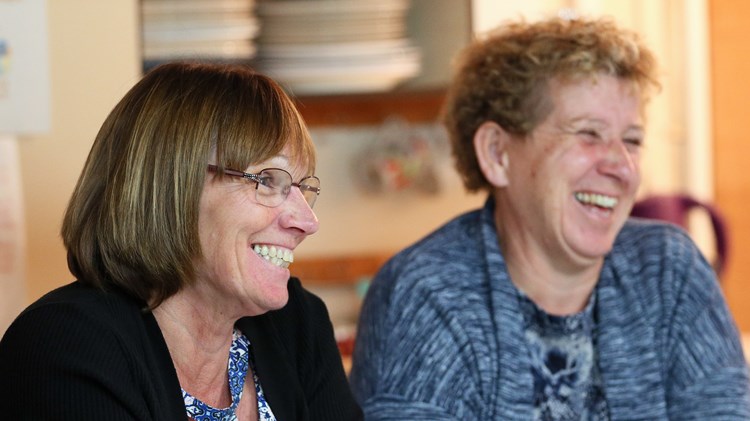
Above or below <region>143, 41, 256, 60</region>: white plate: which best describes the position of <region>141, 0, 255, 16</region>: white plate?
above

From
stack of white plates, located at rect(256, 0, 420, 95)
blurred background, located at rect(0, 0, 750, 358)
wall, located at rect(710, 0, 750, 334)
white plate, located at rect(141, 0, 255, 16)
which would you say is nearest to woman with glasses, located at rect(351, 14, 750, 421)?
blurred background, located at rect(0, 0, 750, 358)

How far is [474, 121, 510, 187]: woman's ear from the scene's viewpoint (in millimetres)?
2051

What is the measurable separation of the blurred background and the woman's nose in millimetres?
828

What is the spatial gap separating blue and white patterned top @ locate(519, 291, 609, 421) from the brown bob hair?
0.71m

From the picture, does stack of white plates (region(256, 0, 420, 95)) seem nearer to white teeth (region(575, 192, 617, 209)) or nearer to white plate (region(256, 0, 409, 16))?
white plate (region(256, 0, 409, 16))

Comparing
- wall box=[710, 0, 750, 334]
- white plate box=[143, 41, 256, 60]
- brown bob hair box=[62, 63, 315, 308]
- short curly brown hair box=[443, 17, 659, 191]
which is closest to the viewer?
brown bob hair box=[62, 63, 315, 308]

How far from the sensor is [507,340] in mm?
1886

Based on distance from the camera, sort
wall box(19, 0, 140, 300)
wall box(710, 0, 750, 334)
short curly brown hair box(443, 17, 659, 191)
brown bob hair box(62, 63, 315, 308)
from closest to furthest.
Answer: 1. brown bob hair box(62, 63, 315, 308)
2. short curly brown hair box(443, 17, 659, 191)
3. wall box(19, 0, 140, 300)
4. wall box(710, 0, 750, 334)

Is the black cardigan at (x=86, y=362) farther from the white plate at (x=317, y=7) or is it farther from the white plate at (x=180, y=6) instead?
the white plate at (x=317, y=7)

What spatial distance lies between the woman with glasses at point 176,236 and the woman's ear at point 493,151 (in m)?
0.63

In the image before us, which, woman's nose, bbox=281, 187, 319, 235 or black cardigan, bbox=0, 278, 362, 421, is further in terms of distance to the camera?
woman's nose, bbox=281, 187, 319, 235

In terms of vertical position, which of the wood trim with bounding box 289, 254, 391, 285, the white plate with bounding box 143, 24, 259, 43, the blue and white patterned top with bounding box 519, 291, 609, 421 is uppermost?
the white plate with bounding box 143, 24, 259, 43

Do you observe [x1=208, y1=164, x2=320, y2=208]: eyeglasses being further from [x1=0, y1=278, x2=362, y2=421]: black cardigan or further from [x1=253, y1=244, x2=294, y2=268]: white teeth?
[x1=0, y1=278, x2=362, y2=421]: black cardigan

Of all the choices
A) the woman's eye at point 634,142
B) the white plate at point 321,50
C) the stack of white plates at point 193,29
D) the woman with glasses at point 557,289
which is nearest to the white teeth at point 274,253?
the woman with glasses at point 557,289
